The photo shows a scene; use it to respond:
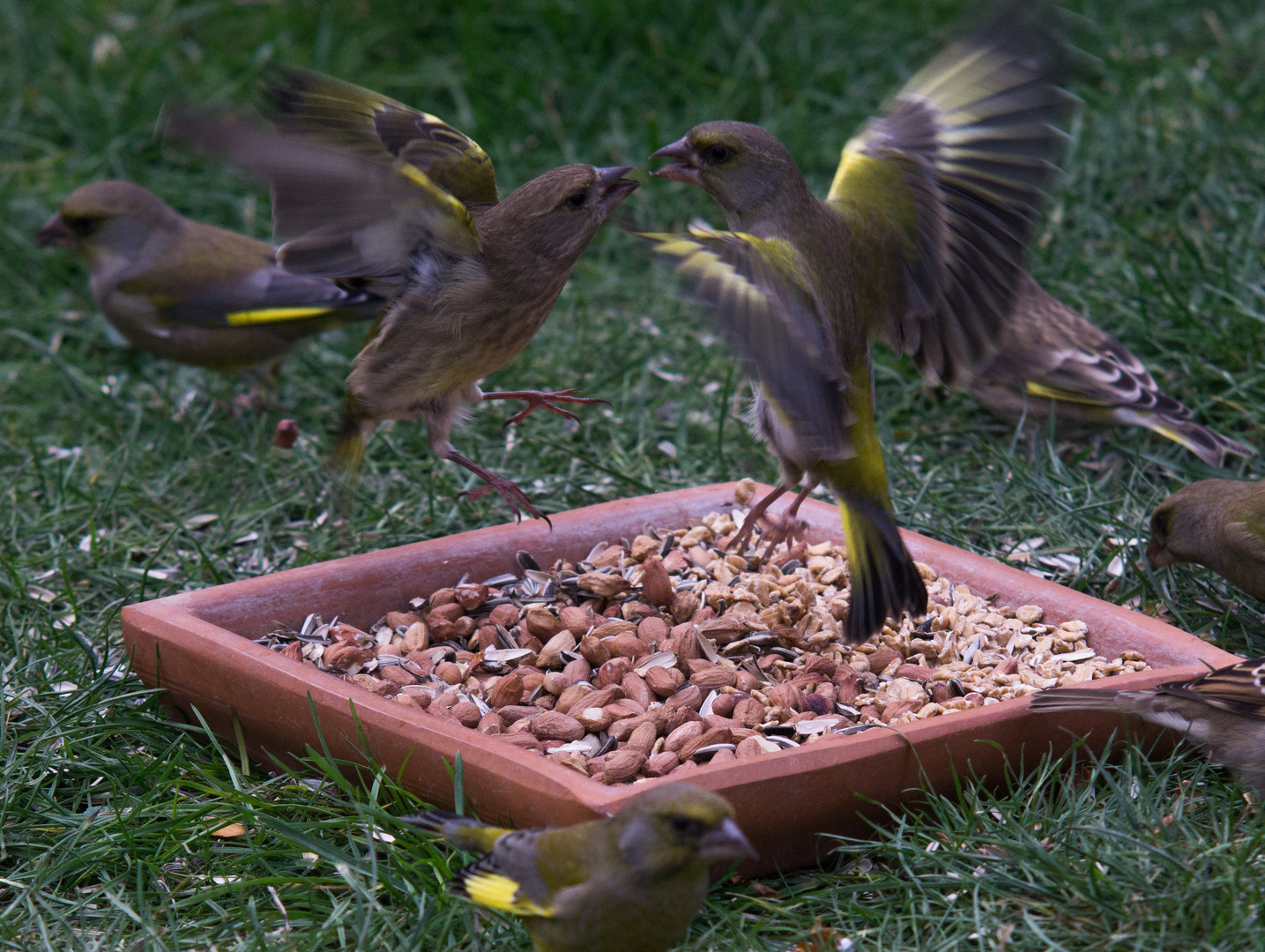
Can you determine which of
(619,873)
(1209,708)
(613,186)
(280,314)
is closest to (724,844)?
(619,873)

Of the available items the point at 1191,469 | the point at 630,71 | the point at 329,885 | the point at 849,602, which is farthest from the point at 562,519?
the point at 630,71

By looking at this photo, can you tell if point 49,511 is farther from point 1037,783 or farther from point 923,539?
point 1037,783

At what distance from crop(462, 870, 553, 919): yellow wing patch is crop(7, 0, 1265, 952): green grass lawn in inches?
10.0

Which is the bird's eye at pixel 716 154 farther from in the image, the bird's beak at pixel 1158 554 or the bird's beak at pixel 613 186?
the bird's beak at pixel 1158 554

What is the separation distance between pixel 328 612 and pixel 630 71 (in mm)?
5066

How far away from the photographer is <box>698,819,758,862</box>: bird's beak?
227 centimetres

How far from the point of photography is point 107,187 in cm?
629

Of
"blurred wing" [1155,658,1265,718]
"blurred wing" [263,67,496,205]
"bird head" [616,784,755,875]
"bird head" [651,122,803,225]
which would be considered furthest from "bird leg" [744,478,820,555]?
"bird head" [616,784,755,875]

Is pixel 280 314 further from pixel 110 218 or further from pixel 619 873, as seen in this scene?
pixel 619 873

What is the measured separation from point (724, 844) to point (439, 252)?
2.11 metres

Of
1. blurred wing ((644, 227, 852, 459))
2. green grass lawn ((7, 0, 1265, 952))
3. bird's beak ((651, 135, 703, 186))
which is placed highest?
bird's beak ((651, 135, 703, 186))

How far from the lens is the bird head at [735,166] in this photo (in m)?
3.65

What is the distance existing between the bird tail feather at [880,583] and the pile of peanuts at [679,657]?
0.47 ft

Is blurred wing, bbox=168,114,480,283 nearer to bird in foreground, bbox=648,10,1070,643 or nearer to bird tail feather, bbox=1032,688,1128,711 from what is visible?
bird in foreground, bbox=648,10,1070,643
